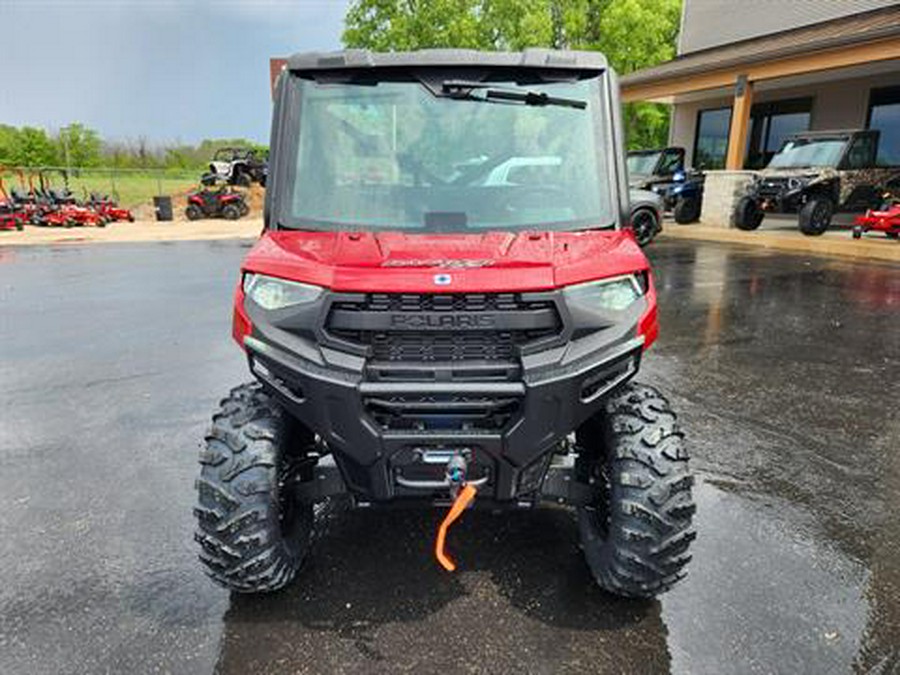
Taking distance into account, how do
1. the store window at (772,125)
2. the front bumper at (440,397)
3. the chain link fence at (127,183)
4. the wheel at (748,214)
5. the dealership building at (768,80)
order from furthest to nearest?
the chain link fence at (127,183) < the store window at (772,125) < the wheel at (748,214) < the dealership building at (768,80) < the front bumper at (440,397)

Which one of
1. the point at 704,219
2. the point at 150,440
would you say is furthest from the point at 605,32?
the point at 150,440

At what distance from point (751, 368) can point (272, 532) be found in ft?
16.1

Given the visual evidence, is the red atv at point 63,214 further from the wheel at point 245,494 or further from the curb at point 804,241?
the wheel at point 245,494

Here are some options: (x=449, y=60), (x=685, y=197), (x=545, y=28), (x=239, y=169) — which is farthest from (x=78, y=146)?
(x=449, y=60)

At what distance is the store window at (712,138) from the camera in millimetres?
22312

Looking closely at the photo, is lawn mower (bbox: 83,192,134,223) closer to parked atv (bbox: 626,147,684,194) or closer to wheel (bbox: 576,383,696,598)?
parked atv (bbox: 626,147,684,194)

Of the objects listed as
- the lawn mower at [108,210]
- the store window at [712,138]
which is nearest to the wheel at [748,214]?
the store window at [712,138]

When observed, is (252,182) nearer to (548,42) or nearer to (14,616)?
(548,42)

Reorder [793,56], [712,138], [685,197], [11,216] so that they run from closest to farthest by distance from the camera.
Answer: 1. [793,56]
2. [685,197]
3. [11,216]
4. [712,138]

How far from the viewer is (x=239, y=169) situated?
1077 inches

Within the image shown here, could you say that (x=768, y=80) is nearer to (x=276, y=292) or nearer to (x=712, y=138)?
(x=712, y=138)

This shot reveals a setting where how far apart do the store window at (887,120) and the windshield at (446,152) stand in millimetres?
18335

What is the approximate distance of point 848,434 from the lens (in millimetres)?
4504

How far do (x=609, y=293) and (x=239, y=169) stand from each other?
27495 millimetres
